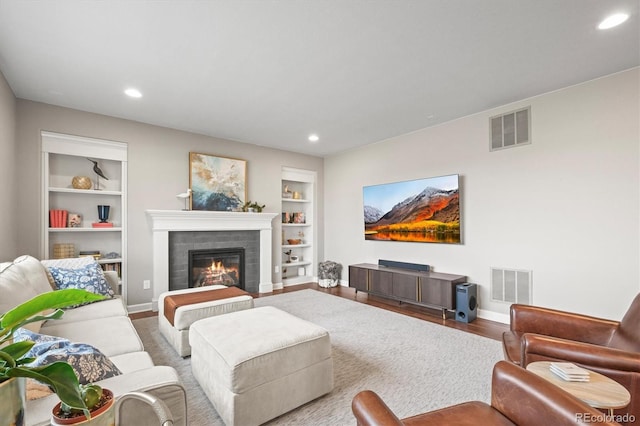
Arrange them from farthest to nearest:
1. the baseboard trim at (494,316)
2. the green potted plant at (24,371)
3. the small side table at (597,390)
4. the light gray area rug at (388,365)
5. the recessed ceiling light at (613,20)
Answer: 1. the baseboard trim at (494,316)
2. the recessed ceiling light at (613,20)
3. the light gray area rug at (388,365)
4. the small side table at (597,390)
5. the green potted plant at (24,371)

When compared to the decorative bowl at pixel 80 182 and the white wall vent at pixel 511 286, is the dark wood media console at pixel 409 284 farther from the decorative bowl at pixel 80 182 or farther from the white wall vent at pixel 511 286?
the decorative bowl at pixel 80 182

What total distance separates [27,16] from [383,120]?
142 inches

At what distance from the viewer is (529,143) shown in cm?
342

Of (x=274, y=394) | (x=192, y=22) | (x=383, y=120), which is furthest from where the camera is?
(x=383, y=120)

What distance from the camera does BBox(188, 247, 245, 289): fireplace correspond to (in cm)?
461

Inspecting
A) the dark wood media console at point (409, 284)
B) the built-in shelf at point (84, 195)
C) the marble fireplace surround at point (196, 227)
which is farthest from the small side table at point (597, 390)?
the built-in shelf at point (84, 195)

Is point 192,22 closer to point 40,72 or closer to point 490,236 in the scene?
point 40,72

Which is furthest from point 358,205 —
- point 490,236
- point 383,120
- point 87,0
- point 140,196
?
point 87,0

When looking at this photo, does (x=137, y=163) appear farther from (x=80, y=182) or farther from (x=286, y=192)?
(x=286, y=192)


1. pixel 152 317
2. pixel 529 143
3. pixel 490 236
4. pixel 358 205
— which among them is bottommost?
pixel 152 317

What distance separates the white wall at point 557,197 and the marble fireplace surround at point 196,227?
2.64 meters

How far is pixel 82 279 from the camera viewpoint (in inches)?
108

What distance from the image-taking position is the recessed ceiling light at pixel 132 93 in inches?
125

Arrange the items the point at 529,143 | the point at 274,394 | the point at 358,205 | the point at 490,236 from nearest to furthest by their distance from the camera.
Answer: the point at 274,394
the point at 529,143
the point at 490,236
the point at 358,205
